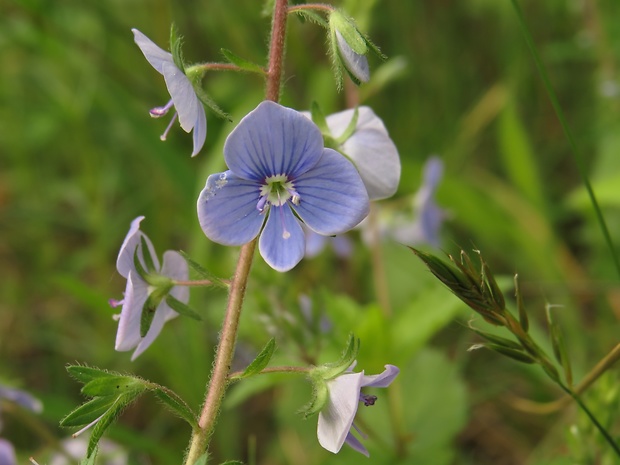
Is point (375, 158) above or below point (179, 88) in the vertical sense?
below

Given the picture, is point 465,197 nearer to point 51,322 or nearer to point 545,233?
point 545,233

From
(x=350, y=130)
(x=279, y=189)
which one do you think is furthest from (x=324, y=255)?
(x=279, y=189)

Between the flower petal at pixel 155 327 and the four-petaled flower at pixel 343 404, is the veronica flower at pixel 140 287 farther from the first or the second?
the four-petaled flower at pixel 343 404

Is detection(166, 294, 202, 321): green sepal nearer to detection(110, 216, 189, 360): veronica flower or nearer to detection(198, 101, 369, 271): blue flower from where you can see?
detection(110, 216, 189, 360): veronica flower

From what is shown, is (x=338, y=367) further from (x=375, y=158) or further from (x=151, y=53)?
(x=151, y=53)

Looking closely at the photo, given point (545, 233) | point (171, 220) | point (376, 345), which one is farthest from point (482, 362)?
point (171, 220)

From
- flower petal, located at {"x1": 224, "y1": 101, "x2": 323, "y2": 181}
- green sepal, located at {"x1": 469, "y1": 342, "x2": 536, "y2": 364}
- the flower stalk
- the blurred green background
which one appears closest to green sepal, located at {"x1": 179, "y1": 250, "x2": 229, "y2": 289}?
the flower stalk
